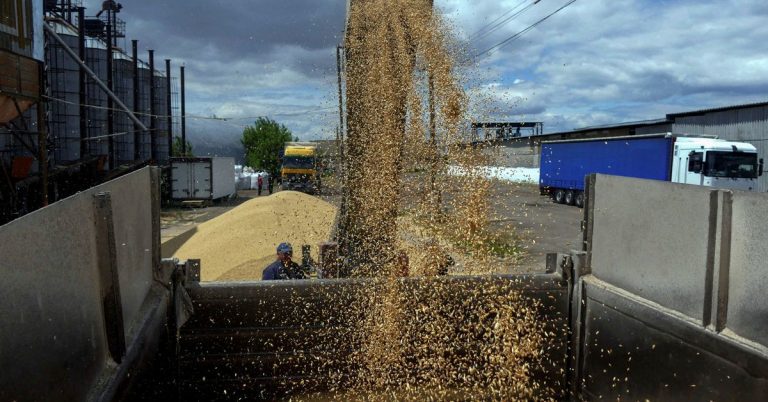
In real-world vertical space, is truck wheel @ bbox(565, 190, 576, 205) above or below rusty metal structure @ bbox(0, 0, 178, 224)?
below

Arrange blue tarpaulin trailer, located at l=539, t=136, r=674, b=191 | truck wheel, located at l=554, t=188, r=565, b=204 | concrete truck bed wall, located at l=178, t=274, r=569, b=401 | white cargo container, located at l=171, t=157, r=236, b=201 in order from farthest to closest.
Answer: white cargo container, located at l=171, t=157, r=236, b=201, truck wheel, located at l=554, t=188, r=565, b=204, blue tarpaulin trailer, located at l=539, t=136, r=674, b=191, concrete truck bed wall, located at l=178, t=274, r=569, b=401

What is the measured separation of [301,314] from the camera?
10.5 ft

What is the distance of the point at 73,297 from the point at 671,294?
2384 millimetres

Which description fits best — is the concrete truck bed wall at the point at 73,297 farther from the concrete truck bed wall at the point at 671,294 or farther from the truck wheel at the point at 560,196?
the truck wheel at the point at 560,196

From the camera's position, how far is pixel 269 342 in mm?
3148

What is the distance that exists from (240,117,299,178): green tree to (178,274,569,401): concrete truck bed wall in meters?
41.7

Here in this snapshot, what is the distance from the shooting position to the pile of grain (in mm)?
8586

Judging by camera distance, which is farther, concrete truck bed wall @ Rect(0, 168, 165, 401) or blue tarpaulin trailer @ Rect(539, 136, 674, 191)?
blue tarpaulin trailer @ Rect(539, 136, 674, 191)

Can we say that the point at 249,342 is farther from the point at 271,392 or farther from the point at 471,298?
the point at 471,298

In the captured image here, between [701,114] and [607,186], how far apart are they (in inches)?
1009

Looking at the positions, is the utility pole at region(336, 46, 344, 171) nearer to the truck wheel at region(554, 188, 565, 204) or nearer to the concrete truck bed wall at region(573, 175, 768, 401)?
the concrete truck bed wall at region(573, 175, 768, 401)

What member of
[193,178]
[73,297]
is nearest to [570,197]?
[193,178]

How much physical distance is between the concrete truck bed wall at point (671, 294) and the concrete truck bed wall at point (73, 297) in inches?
85.5

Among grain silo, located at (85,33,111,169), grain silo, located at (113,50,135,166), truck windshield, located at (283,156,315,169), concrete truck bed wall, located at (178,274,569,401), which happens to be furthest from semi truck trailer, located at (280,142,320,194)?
concrete truck bed wall, located at (178,274,569,401)
